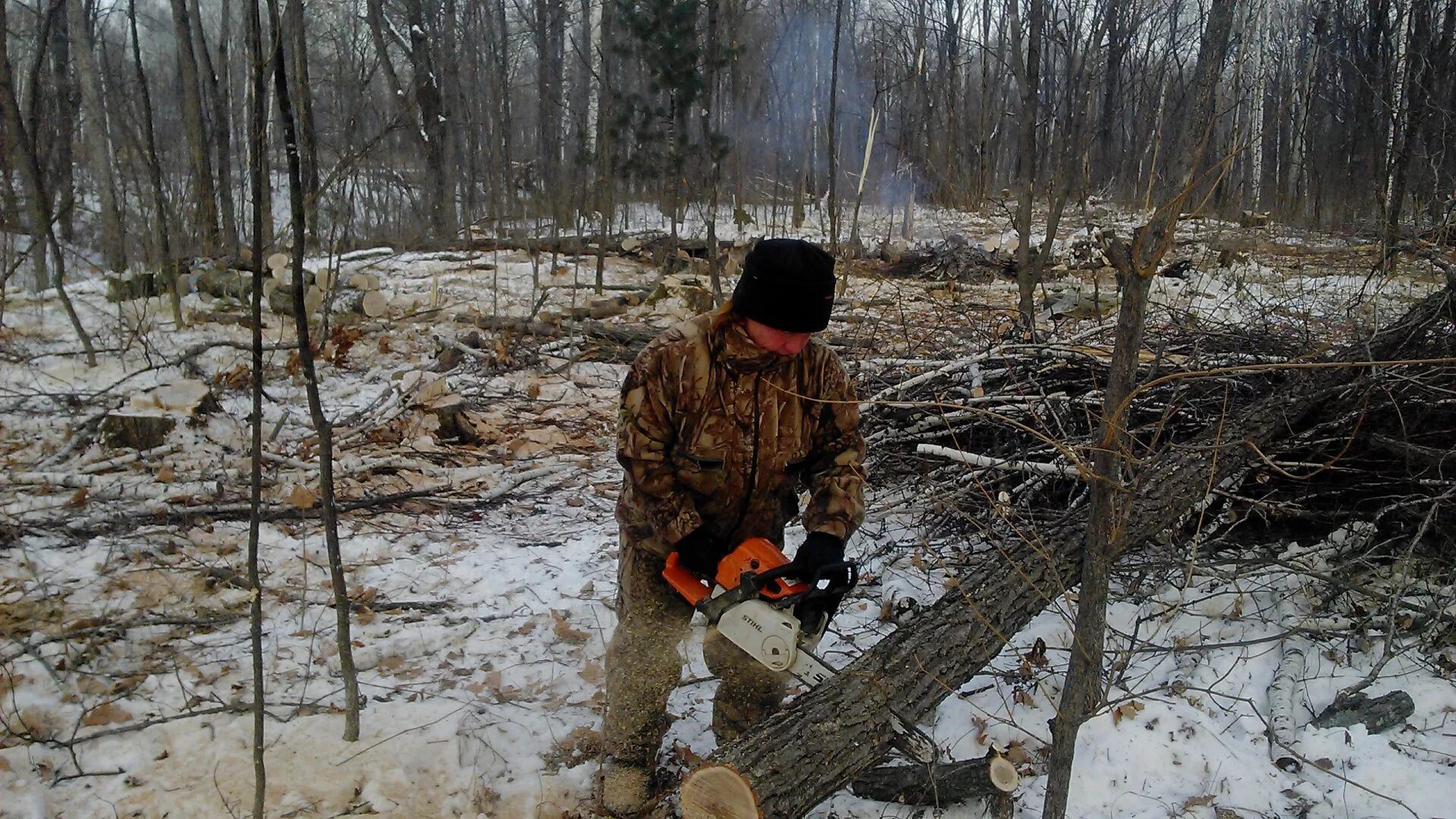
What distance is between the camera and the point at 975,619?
260cm

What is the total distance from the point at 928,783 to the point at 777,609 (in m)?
0.70

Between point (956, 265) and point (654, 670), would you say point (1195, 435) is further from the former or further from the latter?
point (956, 265)

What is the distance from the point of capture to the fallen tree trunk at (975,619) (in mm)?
2012

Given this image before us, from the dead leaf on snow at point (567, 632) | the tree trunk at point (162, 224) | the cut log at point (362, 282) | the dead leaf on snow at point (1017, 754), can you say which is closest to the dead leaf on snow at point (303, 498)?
the dead leaf on snow at point (567, 632)

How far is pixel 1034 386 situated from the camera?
436cm

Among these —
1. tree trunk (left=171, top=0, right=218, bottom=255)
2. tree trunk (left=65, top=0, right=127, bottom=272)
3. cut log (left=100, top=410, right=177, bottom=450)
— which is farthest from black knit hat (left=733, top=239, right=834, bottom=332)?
tree trunk (left=65, top=0, right=127, bottom=272)

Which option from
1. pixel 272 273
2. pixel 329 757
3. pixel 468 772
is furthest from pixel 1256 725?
pixel 272 273

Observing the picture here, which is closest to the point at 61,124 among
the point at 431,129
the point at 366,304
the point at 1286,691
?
the point at 431,129

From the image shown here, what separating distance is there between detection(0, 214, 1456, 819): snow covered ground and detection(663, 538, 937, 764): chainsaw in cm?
45

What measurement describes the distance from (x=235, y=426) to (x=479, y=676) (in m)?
3.03

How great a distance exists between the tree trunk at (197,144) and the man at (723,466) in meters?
8.12

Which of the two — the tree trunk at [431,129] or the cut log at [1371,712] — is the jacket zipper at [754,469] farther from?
the tree trunk at [431,129]

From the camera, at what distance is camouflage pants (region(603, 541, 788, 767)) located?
2613 millimetres

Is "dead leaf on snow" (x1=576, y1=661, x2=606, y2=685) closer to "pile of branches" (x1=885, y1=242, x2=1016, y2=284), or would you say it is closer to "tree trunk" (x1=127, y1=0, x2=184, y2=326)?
"tree trunk" (x1=127, y1=0, x2=184, y2=326)
